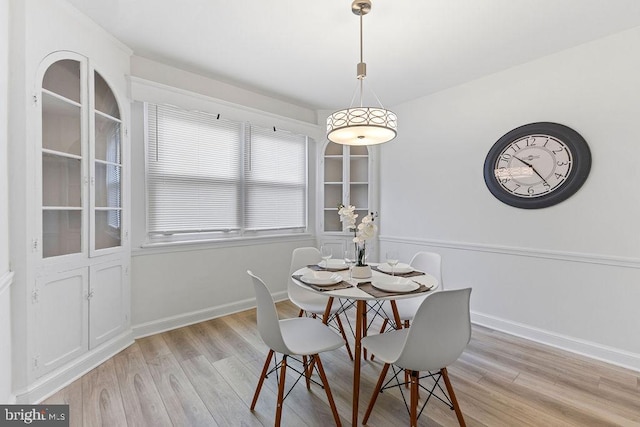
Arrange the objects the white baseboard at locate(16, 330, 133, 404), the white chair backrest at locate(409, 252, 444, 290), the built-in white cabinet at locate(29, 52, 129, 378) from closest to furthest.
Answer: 1. the white baseboard at locate(16, 330, 133, 404)
2. the built-in white cabinet at locate(29, 52, 129, 378)
3. the white chair backrest at locate(409, 252, 444, 290)

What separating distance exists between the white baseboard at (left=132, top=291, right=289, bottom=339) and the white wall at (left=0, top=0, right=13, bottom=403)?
41.9 inches

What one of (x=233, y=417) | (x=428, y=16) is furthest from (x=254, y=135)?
(x=233, y=417)

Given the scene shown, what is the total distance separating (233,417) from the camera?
5.65 feet

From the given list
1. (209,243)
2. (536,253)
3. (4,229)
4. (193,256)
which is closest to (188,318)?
(193,256)

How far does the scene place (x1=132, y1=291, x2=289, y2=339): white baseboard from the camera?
9.13 feet

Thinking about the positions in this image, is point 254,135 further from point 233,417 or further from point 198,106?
point 233,417

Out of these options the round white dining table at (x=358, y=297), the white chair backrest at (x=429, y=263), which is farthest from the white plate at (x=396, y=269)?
the white chair backrest at (x=429, y=263)

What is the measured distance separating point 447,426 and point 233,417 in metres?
1.27

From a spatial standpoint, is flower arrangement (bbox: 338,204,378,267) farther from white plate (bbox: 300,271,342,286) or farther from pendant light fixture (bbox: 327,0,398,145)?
pendant light fixture (bbox: 327,0,398,145)

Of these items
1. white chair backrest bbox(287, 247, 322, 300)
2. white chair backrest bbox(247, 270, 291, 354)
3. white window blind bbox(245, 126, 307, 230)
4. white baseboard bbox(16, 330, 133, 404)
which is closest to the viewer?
white chair backrest bbox(247, 270, 291, 354)

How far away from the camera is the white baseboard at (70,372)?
181 centimetres

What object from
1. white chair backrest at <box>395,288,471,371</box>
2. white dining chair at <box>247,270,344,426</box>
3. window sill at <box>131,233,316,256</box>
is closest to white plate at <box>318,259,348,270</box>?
white dining chair at <box>247,270,344,426</box>

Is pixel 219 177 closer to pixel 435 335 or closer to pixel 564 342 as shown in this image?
pixel 435 335

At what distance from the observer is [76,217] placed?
2168 millimetres
